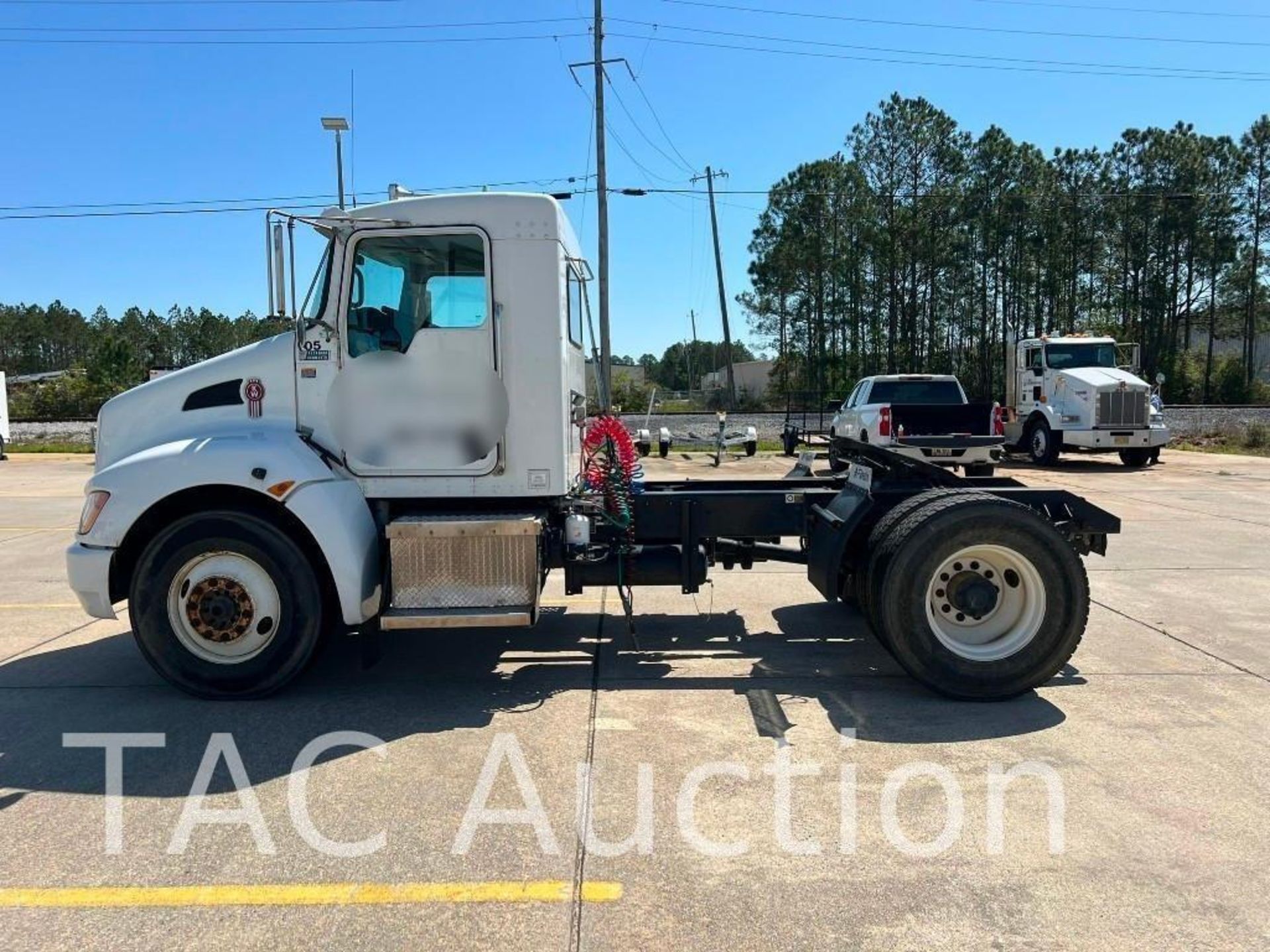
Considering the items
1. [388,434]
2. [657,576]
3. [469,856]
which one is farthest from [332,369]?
[469,856]

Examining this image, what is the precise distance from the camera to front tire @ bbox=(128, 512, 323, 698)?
16.4 feet

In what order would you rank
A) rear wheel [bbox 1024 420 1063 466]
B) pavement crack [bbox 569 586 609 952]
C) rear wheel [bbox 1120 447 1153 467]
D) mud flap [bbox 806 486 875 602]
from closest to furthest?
1. pavement crack [bbox 569 586 609 952]
2. mud flap [bbox 806 486 875 602]
3. rear wheel [bbox 1120 447 1153 467]
4. rear wheel [bbox 1024 420 1063 466]

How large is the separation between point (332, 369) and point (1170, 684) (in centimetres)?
543

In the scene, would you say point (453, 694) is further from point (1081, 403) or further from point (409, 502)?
point (1081, 403)

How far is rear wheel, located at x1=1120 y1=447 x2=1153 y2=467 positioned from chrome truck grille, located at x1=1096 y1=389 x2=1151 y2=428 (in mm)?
1046

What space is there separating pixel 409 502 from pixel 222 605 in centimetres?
119

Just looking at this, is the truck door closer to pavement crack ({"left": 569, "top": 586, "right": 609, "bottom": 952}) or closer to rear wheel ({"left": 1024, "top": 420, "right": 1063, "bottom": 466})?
pavement crack ({"left": 569, "top": 586, "right": 609, "bottom": 952})

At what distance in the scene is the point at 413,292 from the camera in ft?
17.5

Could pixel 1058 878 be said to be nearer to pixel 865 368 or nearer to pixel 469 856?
pixel 469 856

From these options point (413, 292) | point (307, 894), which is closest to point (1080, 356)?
point (413, 292)

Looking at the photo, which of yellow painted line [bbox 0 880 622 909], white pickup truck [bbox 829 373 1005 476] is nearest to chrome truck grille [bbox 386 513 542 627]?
yellow painted line [bbox 0 880 622 909]

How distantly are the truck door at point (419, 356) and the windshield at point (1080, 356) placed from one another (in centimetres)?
2003

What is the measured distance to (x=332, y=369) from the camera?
17.3 feet

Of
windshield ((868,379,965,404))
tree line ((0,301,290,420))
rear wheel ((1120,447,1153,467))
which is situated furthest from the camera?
tree line ((0,301,290,420))
